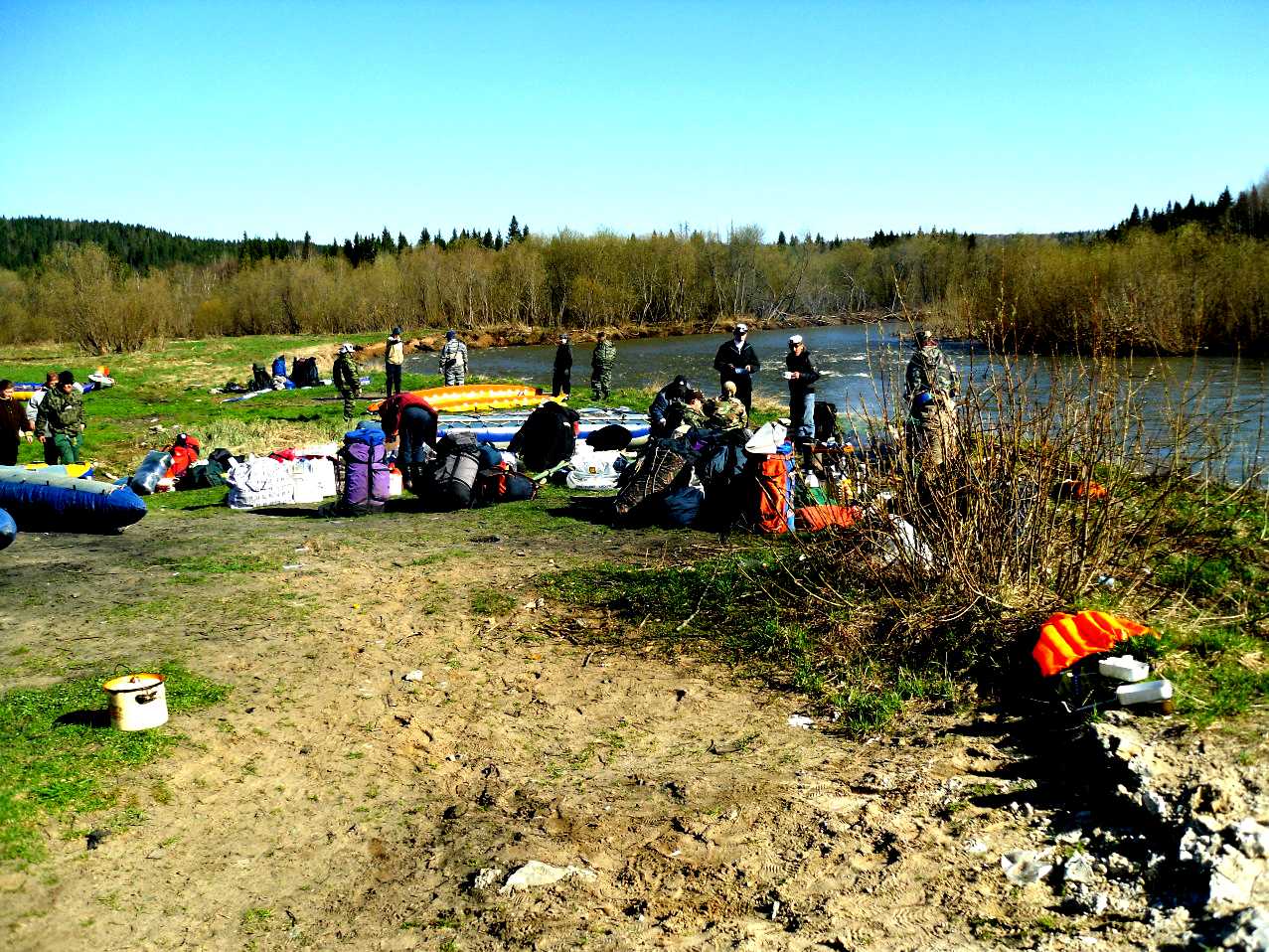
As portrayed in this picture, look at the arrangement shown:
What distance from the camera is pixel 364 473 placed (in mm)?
11586

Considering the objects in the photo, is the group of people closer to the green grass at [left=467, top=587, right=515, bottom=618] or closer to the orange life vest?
the green grass at [left=467, top=587, right=515, bottom=618]

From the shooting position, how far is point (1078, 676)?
527 cm

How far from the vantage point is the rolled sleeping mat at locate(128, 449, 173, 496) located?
44.4 feet

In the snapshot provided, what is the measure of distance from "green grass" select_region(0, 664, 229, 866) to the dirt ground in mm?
105

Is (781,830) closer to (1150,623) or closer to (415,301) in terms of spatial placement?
(1150,623)

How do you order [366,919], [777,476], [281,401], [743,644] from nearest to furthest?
[366,919] < [743,644] < [777,476] < [281,401]

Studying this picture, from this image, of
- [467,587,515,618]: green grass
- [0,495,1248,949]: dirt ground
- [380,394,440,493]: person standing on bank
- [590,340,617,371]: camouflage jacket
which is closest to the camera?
[0,495,1248,949]: dirt ground

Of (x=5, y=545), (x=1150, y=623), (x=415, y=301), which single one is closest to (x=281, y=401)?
(x=5, y=545)

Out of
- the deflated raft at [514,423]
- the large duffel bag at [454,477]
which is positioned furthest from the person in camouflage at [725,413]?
the large duffel bag at [454,477]

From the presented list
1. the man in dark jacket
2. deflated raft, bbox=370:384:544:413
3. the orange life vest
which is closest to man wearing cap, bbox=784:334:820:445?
the man in dark jacket

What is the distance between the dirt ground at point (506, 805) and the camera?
157 inches

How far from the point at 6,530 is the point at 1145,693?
9422 millimetres

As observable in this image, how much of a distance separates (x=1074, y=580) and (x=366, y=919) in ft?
14.2

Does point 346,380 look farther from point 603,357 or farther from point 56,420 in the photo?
point 56,420
